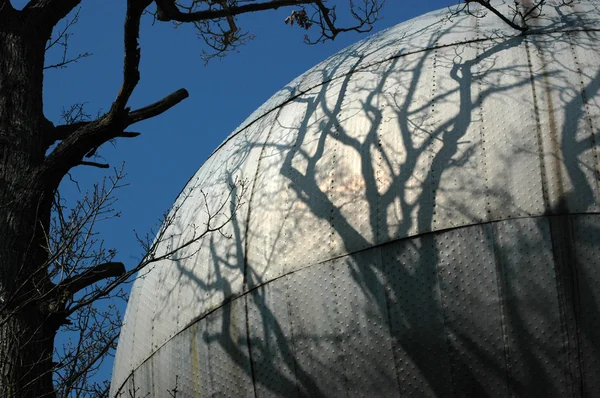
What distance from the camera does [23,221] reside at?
10352 millimetres

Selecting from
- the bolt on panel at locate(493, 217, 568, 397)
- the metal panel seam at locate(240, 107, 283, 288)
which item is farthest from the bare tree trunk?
the bolt on panel at locate(493, 217, 568, 397)

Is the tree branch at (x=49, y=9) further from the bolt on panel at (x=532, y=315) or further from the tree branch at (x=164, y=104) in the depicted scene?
the bolt on panel at (x=532, y=315)

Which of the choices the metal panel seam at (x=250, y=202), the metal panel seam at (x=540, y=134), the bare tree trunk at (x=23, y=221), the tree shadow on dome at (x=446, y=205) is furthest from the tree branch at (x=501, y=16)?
the bare tree trunk at (x=23, y=221)

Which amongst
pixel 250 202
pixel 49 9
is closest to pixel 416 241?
pixel 250 202

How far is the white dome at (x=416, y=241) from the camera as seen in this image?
7.72 metres

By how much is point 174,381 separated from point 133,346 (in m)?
1.09

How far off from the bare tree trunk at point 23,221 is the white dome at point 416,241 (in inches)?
41.6

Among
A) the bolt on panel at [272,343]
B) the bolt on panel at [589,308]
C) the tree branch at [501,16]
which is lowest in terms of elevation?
the bolt on panel at [589,308]

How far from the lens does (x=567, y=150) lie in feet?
26.5

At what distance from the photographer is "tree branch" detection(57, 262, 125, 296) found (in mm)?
10073

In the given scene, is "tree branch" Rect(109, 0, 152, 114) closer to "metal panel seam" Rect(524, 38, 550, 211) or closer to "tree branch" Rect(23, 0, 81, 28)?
"tree branch" Rect(23, 0, 81, 28)

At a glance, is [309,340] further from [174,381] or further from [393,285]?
[174,381]

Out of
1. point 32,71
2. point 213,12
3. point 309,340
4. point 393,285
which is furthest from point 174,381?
point 213,12

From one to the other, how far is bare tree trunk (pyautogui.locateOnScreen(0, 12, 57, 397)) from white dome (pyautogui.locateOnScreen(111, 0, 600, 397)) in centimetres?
106
